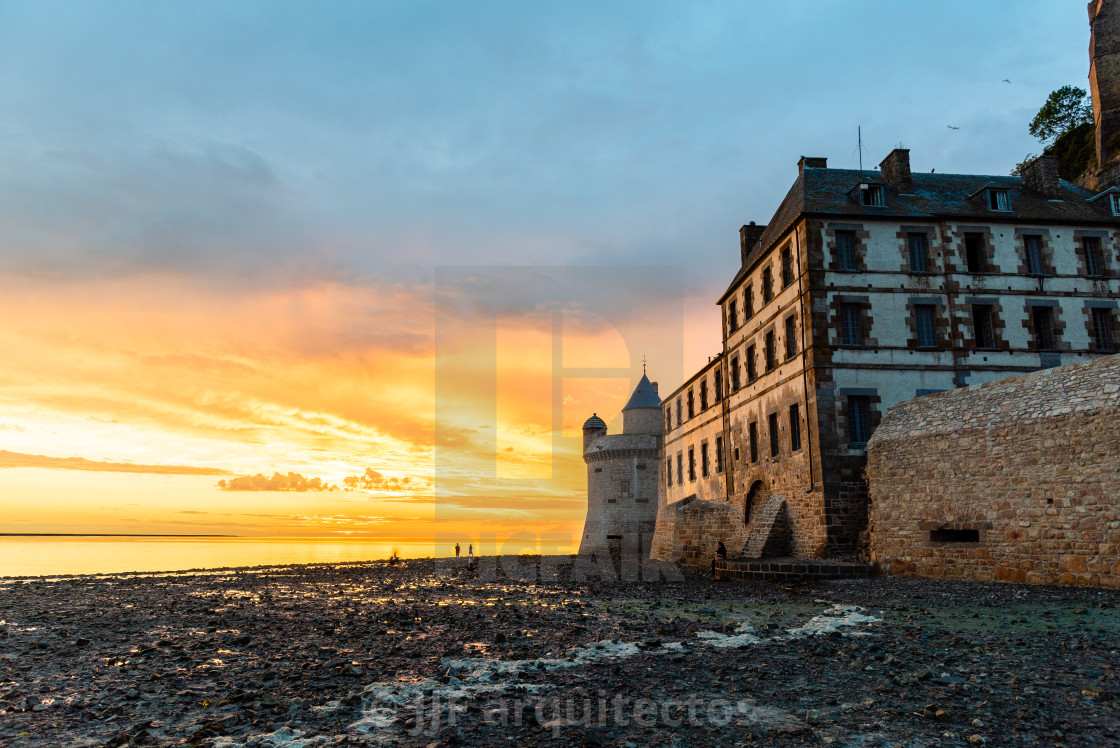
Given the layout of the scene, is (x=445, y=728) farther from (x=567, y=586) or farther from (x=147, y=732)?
(x=567, y=586)

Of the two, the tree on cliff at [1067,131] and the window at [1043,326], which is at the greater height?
the tree on cliff at [1067,131]

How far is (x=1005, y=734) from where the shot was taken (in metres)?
5.95

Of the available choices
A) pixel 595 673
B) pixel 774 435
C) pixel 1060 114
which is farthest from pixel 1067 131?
pixel 595 673

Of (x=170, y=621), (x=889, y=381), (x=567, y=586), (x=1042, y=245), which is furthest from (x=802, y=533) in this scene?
(x=170, y=621)

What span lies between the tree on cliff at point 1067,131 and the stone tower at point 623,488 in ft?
107

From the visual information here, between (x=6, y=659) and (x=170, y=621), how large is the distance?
15.2ft

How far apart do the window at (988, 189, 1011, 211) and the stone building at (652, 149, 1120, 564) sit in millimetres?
95

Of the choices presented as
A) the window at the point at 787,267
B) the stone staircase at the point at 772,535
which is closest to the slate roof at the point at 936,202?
the window at the point at 787,267

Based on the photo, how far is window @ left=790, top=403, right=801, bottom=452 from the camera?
1014 inches

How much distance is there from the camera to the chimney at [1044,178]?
29.0m

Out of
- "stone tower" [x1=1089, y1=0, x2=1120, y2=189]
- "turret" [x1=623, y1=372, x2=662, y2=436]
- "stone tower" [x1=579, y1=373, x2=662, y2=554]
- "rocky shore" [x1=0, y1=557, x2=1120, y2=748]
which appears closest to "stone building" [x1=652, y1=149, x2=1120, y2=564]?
"rocky shore" [x1=0, y1=557, x2=1120, y2=748]

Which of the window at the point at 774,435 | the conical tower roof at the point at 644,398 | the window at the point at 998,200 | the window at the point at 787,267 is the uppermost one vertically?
the window at the point at 998,200

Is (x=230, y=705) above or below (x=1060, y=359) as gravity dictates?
below

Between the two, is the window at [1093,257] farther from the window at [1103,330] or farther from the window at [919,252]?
the window at [919,252]
